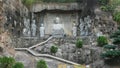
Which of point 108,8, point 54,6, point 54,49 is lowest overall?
point 54,49

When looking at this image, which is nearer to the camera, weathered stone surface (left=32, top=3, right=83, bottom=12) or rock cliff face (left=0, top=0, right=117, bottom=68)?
rock cliff face (left=0, top=0, right=117, bottom=68)

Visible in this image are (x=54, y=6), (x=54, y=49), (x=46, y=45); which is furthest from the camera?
(x=54, y=6)

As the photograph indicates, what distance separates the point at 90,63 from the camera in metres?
17.2

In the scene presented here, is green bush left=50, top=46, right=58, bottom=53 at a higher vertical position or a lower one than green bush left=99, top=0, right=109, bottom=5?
lower

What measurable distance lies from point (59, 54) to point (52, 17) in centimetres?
716

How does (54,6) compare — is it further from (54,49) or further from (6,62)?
(6,62)

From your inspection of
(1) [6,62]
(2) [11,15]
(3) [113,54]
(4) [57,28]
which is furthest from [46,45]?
(1) [6,62]

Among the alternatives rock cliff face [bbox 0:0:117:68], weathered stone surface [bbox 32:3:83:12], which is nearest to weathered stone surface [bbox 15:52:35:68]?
rock cliff face [bbox 0:0:117:68]

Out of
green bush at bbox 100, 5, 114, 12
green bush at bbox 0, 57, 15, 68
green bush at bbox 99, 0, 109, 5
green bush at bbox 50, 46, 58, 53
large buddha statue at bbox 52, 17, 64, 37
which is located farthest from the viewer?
large buddha statue at bbox 52, 17, 64, 37

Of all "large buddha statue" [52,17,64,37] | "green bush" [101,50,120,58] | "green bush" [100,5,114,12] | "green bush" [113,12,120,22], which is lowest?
"green bush" [101,50,120,58]

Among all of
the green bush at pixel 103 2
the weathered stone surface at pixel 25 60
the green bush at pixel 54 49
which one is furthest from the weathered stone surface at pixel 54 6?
the weathered stone surface at pixel 25 60

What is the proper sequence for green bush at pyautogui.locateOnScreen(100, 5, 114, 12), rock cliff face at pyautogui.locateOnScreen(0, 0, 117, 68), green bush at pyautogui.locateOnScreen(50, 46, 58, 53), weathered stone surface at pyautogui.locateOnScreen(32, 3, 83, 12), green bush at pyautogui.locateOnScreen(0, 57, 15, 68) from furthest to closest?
weathered stone surface at pyautogui.locateOnScreen(32, 3, 83, 12) → green bush at pyautogui.locateOnScreen(100, 5, 114, 12) → green bush at pyautogui.locateOnScreen(50, 46, 58, 53) → rock cliff face at pyautogui.locateOnScreen(0, 0, 117, 68) → green bush at pyautogui.locateOnScreen(0, 57, 15, 68)

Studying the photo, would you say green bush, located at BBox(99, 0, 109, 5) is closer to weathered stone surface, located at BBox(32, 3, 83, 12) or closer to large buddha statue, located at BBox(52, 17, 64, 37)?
weathered stone surface, located at BBox(32, 3, 83, 12)

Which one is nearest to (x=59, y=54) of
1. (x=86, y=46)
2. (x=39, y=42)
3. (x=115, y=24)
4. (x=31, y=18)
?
(x=86, y=46)
